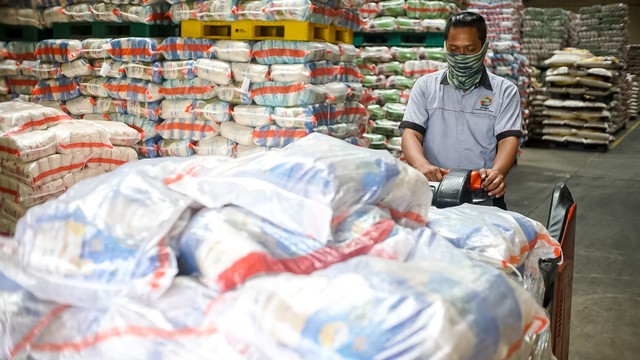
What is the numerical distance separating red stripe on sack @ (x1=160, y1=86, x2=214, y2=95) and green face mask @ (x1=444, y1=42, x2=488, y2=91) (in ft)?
7.27

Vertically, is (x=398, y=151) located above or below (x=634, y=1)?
below

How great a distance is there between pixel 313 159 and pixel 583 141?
40.9ft

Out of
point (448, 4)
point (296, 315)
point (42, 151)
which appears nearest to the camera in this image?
point (296, 315)

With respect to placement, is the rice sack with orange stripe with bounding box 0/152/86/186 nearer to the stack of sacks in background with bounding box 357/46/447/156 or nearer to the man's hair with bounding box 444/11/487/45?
the man's hair with bounding box 444/11/487/45

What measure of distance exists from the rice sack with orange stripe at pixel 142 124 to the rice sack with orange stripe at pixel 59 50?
0.62 m

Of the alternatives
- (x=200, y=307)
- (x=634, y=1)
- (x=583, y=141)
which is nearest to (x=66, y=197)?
(x=200, y=307)

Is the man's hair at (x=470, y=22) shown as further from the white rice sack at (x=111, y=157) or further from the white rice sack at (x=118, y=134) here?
the white rice sack at (x=118, y=134)

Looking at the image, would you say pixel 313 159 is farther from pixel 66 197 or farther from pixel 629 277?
pixel 629 277

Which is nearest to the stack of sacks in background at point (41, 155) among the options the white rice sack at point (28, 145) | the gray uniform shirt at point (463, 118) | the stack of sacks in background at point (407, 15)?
the white rice sack at point (28, 145)

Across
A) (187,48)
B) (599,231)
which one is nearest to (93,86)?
(187,48)

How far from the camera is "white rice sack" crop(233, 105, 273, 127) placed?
16.3 ft

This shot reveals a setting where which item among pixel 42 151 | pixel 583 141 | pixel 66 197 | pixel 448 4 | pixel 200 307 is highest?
pixel 448 4

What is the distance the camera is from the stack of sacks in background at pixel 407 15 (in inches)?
290

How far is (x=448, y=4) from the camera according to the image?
745 cm
